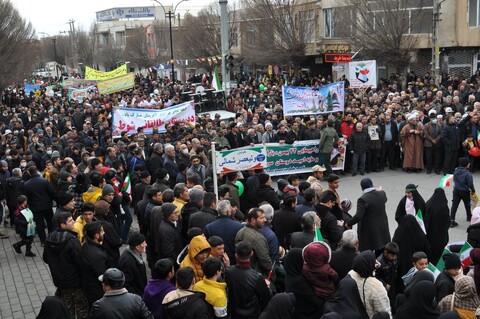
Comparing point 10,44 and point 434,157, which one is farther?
point 10,44

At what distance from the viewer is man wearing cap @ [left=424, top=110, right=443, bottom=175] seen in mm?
16516

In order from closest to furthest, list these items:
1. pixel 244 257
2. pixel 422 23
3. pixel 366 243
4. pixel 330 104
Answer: pixel 244 257 < pixel 366 243 < pixel 330 104 < pixel 422 23

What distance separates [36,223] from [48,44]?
344ft

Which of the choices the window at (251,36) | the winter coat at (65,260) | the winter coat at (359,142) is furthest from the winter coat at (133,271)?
the window at (251,36)

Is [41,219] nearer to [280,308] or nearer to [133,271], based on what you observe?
[133,271]

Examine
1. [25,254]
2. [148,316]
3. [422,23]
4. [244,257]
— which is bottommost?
[25,254]

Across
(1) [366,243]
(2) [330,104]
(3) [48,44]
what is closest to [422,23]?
(2) [330,104]

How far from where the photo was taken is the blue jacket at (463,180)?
11797 mm

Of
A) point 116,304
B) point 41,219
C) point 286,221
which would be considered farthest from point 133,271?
point 41,219

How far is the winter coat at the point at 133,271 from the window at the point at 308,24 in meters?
34.6

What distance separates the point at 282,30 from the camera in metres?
39.3

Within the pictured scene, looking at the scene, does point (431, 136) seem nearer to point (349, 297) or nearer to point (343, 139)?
point (343, 139)

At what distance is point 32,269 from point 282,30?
101ft

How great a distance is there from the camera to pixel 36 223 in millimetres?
12102
